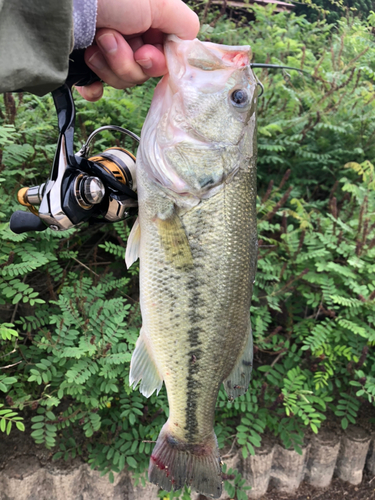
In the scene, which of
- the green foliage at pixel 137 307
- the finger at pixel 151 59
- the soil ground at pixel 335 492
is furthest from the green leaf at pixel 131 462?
the finger at pixel 151 59

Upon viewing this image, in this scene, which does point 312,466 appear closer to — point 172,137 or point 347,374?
point 347,374

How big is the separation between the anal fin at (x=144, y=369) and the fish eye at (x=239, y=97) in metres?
0.96

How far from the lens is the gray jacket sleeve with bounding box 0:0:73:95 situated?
931 mm

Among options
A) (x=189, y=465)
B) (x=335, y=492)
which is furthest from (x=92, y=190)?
(x=335, y=492)

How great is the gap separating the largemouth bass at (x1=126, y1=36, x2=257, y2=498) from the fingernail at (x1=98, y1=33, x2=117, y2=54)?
0.65 ft

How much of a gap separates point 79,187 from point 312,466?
3286 mm

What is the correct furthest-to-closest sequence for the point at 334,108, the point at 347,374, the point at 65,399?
1. the point at 334,108
2. the point at 347,374
3. the point at 65,399

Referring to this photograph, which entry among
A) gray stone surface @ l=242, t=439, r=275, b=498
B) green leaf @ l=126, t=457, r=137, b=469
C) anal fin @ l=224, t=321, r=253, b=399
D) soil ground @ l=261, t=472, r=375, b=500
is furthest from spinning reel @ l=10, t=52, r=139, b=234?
soil ground @ l=261, t=472, r=375, b=500

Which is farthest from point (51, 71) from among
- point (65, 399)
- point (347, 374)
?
point (347, 374)

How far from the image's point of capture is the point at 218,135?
1339mm

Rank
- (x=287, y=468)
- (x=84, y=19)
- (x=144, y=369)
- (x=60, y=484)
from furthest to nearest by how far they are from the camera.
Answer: (x=287, y=468)
(x=60, y=484)
(x=144, y=369)
(x=84, y=19)

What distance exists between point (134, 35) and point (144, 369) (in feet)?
4.27

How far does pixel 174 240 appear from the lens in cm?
130

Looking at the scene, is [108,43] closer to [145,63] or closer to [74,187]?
[145,63]
